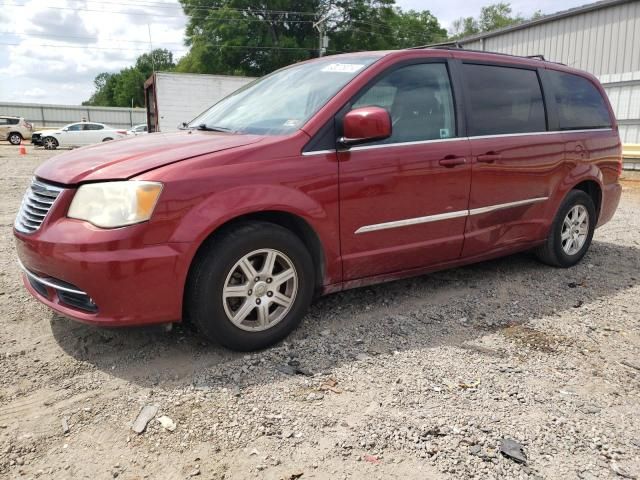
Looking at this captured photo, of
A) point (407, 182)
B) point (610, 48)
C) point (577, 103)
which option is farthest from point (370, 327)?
point (610, 48)

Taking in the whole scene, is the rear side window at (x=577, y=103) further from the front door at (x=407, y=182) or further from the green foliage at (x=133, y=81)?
the green foliage at (x=133, y=81)

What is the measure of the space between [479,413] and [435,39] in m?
60.5

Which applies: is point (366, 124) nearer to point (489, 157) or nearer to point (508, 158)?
point (489, 157)

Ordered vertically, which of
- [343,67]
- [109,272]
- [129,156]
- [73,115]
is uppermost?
[73,115]

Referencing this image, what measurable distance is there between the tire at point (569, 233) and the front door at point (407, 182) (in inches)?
52.5

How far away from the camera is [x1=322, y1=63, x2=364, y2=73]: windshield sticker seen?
3572 mm

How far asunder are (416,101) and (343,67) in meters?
0.56

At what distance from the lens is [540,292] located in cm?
436

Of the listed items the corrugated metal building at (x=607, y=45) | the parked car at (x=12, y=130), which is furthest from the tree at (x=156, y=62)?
the corrugated metal building at (x=607, y=45)

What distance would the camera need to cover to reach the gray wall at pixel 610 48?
14336 mm

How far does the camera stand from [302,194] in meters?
3.13

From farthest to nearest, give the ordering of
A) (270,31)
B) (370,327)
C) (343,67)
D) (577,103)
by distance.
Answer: (270,31) → (577,103) → (343,67) → (370,327)

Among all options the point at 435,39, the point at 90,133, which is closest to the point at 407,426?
the point at 90,133

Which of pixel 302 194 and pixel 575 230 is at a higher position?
pixel 302 194
